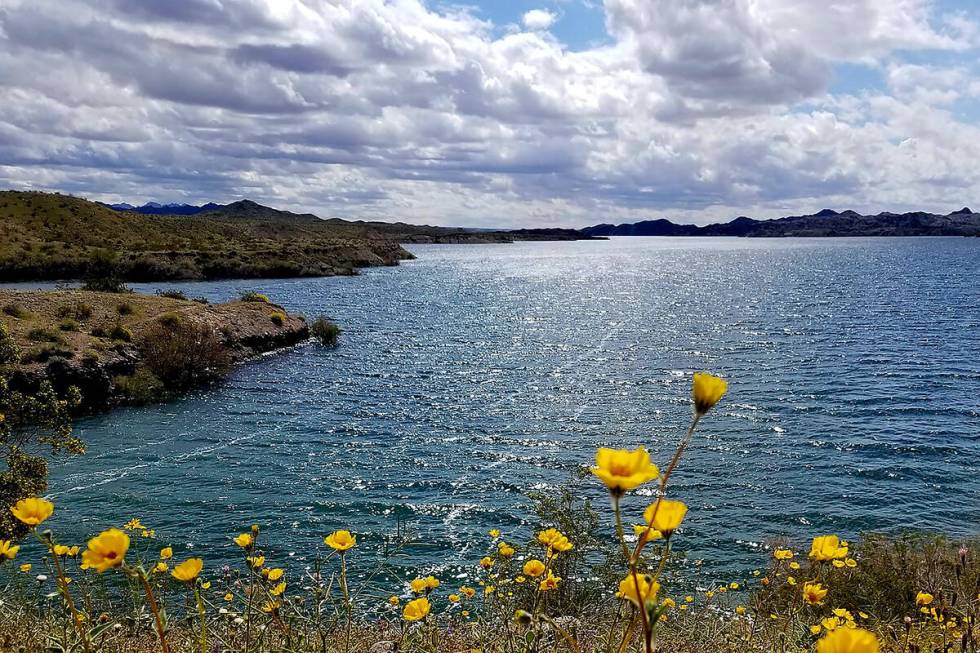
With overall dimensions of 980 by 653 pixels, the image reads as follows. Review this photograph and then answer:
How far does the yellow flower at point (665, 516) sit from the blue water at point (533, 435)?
1002cm

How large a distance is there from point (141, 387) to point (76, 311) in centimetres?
839

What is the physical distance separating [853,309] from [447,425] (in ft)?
128

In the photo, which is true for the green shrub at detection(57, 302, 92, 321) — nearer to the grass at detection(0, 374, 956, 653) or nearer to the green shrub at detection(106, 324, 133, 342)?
the green shrub at detection(106, 324, 133, 342)

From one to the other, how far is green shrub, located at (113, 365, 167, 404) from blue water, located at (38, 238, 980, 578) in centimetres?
122

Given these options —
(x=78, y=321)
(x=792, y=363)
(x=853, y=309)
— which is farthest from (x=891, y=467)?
(x=853, y=309)

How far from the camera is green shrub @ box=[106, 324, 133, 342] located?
1070 inches

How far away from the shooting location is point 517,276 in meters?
87.4

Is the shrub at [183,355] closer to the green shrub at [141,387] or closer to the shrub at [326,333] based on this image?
the green shrub at [141,387]

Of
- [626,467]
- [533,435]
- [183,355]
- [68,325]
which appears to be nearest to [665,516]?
[626,467]

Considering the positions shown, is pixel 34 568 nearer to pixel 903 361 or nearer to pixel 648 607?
pixel 648 607

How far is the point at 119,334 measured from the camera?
2738 cm

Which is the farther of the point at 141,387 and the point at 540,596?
the point at 141,387

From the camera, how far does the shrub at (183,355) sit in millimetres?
26047

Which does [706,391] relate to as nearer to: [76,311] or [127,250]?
[76,311]
